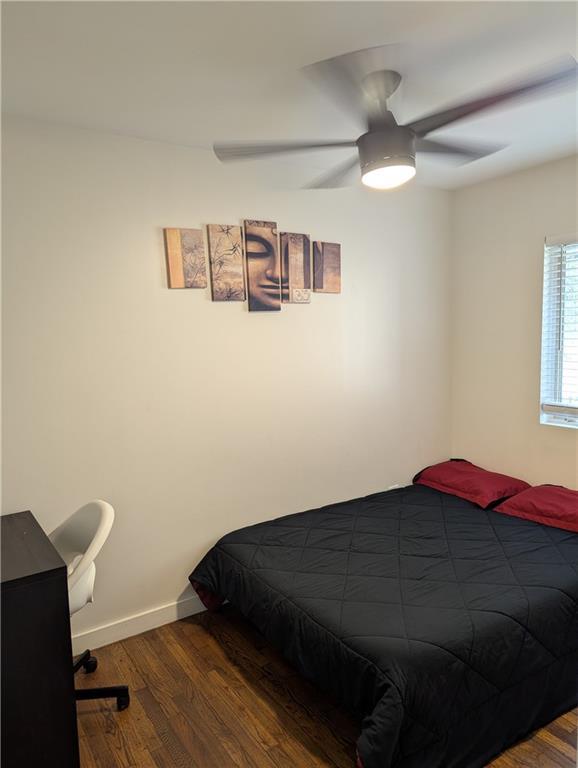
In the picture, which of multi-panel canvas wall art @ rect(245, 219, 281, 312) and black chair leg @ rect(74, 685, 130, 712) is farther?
multi-panel canvas wall art @ rect(245, 219, 281, 312)

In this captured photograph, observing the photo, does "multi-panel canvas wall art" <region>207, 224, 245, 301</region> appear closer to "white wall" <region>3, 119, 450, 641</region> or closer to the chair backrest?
"white wall" <region>3, 119, 450, 641</region>

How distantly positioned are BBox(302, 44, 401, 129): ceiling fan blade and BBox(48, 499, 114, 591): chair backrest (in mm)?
1822

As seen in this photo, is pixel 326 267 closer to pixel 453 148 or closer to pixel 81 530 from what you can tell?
pixel 453 148

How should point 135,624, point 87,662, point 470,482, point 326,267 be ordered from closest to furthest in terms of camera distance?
1. point 87,662
2. point 135,624
3. point 326,267
4. point 470,482

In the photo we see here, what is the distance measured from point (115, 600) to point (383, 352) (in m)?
2.28

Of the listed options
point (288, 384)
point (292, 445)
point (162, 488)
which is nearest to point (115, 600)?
point (162, 488)

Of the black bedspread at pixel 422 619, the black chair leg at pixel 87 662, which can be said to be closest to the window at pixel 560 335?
the black bedspread at pixel 422 619

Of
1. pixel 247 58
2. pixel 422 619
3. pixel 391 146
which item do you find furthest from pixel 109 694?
pixel 247 58

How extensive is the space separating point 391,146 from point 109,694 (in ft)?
8.14

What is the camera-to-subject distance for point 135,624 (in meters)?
2.73

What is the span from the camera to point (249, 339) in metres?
3.00

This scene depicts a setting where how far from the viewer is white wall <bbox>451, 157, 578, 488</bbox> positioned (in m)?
3.31

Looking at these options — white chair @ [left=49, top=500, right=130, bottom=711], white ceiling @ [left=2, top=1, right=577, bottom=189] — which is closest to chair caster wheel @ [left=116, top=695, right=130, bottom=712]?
white chair @ [left=49, top=500, right=130, bottom=711]

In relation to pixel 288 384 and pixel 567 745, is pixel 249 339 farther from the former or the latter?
pixel 567 745
